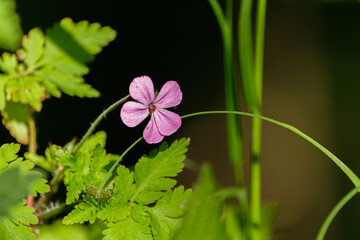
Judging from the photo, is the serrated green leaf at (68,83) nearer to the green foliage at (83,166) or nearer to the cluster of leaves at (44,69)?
the cluster of leaves at (44,69)

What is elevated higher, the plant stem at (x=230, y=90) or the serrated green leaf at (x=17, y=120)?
the plant stem at (x=230, y=90)

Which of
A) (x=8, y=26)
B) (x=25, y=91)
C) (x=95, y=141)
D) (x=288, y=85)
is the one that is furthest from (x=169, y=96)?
(x=288, y=85)

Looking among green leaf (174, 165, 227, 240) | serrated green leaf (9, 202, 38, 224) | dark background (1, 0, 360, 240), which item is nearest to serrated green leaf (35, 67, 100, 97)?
serrated green leaf (9, 202, 38, 224)

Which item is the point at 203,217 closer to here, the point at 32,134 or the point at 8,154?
the point at 8,154

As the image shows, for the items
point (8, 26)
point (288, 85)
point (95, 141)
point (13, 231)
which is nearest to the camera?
point (13, 231)

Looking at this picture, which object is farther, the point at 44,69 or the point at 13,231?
the point at 44,69

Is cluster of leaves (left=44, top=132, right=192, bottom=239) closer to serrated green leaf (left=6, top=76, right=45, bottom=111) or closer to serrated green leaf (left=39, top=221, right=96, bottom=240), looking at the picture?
serrated green leaf (left=39, top=221, right=96, bottom=240)

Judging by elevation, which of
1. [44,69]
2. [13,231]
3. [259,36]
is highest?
[259,36]

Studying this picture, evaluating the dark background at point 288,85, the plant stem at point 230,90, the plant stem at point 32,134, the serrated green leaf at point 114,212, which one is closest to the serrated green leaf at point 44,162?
the plant stem at point 32,134
